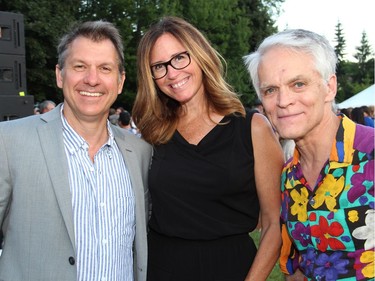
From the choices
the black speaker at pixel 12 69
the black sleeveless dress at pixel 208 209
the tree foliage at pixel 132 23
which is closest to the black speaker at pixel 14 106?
the black speaker at pixel 12 69

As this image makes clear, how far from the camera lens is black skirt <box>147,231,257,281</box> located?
2.85 m

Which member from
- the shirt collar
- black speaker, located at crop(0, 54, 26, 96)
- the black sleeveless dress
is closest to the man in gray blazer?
the black sleeveless dress

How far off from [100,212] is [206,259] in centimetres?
72

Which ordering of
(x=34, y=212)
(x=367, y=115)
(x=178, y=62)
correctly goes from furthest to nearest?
(x=367, y=115), (x=178, y=62), (x=34, y=212)

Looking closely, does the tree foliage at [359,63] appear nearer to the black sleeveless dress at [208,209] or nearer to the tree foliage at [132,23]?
the tree foliage at [132,23]

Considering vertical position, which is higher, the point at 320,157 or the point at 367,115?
the point at 320,157

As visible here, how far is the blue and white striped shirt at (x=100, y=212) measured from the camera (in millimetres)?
2533

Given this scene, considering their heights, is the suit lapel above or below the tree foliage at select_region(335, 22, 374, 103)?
above

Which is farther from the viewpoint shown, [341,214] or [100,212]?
[100,212]

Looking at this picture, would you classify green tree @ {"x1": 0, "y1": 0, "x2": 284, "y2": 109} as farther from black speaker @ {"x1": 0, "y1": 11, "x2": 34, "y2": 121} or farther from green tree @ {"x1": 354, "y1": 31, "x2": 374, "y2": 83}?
green tree @ {"x1": 354, "y1": 31, "x2": 374, "y2": 83}

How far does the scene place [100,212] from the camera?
259 centimetres

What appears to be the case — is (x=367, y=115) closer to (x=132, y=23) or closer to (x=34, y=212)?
(x=34, y=212)

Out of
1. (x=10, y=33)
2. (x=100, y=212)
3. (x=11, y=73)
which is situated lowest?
(x=11, y=73)

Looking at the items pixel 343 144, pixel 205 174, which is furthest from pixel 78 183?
pixel 343 144
